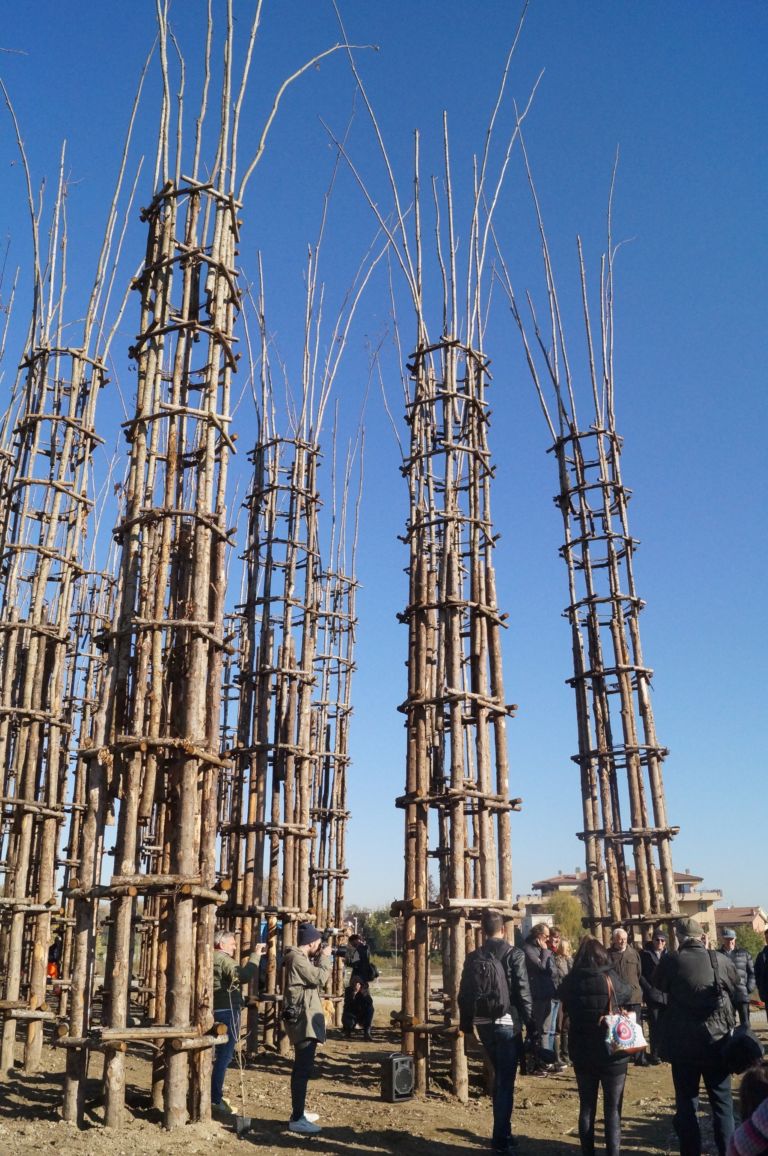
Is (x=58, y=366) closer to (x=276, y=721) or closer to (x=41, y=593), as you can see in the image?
(x=41, y=593)

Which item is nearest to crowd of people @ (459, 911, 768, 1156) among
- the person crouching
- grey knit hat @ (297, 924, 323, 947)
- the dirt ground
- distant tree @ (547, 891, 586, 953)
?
the dirt ground

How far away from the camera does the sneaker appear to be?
709 cm

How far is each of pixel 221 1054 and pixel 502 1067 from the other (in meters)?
2.48

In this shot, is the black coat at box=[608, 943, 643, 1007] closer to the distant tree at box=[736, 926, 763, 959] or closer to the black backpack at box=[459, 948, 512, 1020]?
the black backpack at box=[459, 948, 512, 1020]

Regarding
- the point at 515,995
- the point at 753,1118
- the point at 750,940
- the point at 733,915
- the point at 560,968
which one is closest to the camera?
the point at 753,1118

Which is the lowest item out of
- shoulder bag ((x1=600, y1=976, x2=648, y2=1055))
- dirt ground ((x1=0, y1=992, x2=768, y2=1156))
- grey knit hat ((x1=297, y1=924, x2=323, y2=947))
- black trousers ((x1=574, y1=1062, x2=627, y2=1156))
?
dirt ground ((x1=0, y1=992, x2=768, y2=1156))

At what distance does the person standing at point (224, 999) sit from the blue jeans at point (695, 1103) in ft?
11.8

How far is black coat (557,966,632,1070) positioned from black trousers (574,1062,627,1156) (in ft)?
0.16

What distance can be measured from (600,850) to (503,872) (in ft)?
13.1

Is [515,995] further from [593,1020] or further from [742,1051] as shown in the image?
[742,1051]

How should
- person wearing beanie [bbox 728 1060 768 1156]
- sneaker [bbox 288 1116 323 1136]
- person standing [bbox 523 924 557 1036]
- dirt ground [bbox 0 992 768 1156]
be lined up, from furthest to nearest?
person standing [bbox 523 924 557 1036], sneaker [bbox 288 1116 323 1136], dirt ground [bbox 0 992 768 1156], person wearing beanie [bbox 728 1060 768 1156]

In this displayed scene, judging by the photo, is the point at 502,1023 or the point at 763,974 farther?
the point at 763,974

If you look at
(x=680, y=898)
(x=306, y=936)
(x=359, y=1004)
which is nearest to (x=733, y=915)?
(x=680, y=898)

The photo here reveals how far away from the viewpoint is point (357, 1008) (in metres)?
15.2
